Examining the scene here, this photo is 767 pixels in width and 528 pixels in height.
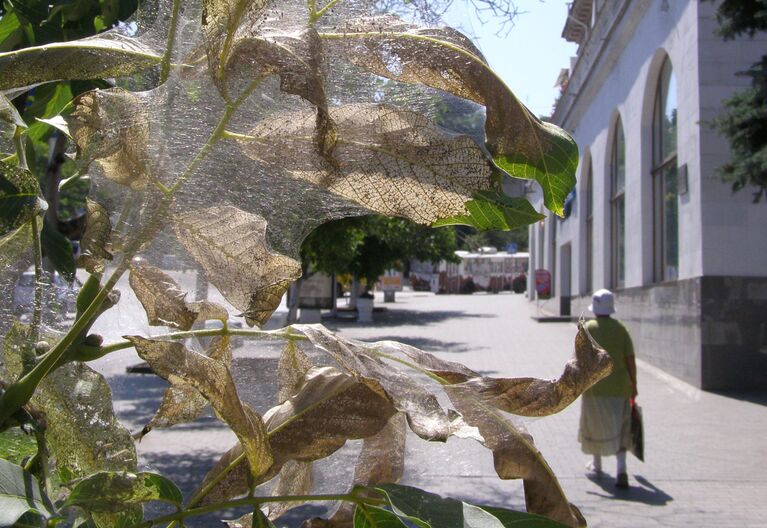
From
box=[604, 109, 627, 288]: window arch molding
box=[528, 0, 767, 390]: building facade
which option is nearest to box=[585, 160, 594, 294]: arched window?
box=[528, 0, 767, 390]: building facade

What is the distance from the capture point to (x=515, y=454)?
0.76m

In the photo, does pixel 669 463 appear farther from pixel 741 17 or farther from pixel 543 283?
pixel 543 283

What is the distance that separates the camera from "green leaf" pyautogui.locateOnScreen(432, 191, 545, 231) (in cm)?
80

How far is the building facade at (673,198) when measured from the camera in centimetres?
1249

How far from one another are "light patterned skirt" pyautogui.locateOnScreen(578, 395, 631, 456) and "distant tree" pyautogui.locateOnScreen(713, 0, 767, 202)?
3.78m

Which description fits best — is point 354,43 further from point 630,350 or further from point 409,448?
point 630,350

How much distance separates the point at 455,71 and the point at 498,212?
157 millimetres

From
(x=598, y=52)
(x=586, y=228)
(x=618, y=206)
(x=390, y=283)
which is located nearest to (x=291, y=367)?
(x=618, y=206)

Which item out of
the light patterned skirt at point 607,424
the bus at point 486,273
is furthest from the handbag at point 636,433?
the bus at point 486,273

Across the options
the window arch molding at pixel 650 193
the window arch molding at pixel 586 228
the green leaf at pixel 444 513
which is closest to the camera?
the green leaf at pixel 444 513

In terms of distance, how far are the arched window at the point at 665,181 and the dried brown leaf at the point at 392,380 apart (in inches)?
574

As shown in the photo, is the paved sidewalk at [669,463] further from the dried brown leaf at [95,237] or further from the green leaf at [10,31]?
the green leaf at [10,31]

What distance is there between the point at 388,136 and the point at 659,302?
15.3 metres

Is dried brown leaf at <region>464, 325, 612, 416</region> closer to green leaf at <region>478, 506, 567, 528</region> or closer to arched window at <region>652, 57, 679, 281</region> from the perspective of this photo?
green leaf at <region>478, 506, 567, 528</region>
